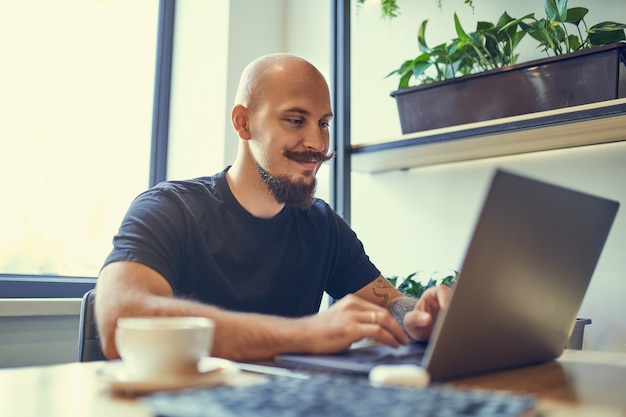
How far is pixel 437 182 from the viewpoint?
2.11 metres

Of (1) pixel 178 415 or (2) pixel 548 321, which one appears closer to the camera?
(1) pixel 178 415

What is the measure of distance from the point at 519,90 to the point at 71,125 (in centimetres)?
155

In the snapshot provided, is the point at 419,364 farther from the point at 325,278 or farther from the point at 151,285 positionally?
the point at 325,278

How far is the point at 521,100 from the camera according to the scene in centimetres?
165

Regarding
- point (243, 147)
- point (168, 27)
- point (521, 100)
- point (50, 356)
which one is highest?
point (168, 27)

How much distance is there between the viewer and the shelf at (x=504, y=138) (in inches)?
59.4

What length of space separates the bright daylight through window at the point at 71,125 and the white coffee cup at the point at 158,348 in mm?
1569

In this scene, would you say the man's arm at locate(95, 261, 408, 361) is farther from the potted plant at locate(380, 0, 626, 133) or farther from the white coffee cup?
the potted plant at locate(380, 0, 626, 133)

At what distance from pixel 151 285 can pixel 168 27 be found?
180 cm

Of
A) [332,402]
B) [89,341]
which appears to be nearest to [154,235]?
[89,341]

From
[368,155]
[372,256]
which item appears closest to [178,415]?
[368,155]

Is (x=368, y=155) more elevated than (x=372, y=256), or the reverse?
(x=368, y=155)

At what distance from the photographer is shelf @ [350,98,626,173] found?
151 centimetres

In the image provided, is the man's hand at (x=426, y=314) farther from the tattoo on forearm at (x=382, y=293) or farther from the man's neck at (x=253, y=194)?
the man's neck at (x=253, y=194)
